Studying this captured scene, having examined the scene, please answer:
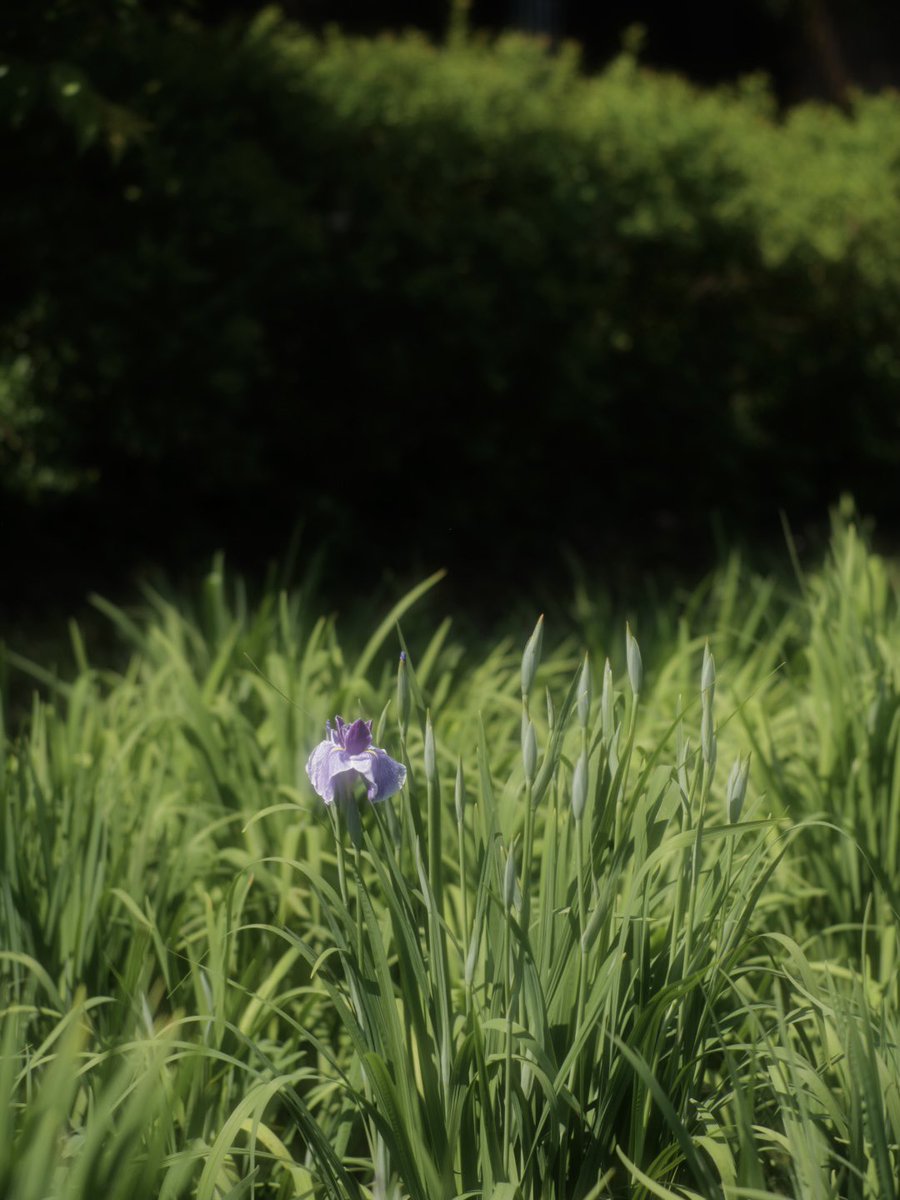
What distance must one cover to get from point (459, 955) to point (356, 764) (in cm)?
56

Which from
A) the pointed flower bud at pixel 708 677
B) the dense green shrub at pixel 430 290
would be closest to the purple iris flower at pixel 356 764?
the pointed flower bud at pixel 708 677

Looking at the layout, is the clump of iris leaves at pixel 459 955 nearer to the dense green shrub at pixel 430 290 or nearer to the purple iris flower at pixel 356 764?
the purple iris flower at pixel 356 764

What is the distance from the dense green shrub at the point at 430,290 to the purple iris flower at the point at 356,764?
215cm

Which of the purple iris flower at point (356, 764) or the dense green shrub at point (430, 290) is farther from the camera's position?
the dense green shrub at point (430, 290)

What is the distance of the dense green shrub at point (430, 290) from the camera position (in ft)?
13.0

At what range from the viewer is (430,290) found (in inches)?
174

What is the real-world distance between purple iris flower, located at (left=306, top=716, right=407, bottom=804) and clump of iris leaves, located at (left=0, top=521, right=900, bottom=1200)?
4cm

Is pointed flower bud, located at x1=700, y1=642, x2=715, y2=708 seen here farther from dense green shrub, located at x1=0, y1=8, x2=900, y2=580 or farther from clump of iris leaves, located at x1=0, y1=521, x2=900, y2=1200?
dense green shrub, located at x1=0, y1=8, x2=900, y2=580

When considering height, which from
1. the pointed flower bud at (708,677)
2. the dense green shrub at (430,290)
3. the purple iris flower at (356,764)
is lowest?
the purple iris flower at (356,764)

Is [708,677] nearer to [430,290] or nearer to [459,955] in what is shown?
[459,955]

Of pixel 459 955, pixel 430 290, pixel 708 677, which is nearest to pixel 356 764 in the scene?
pixel 708 677

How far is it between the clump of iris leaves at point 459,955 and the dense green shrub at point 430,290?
1.63 m

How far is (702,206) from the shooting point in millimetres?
5066

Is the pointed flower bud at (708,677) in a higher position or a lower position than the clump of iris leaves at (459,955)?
higher
